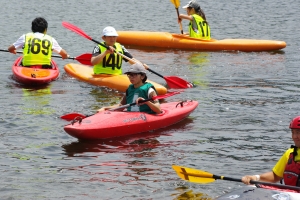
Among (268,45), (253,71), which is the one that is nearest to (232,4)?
(268,45)

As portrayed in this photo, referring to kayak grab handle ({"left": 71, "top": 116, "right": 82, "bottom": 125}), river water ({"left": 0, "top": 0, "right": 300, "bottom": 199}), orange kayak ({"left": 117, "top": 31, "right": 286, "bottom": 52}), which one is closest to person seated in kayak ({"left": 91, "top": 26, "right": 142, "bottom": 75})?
river water ({"left": 0, "top": 0, "right": 300, "bottom": 199})

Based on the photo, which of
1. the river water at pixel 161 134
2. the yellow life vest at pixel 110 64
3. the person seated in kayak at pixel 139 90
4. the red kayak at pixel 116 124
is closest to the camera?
the river water at pixel 161 134

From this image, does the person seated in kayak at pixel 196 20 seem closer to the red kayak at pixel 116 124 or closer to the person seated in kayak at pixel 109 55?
the person seated in kayak at pixel 109 55

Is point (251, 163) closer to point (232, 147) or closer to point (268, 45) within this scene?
point (232, 147)

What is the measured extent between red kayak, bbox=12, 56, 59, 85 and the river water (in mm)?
141

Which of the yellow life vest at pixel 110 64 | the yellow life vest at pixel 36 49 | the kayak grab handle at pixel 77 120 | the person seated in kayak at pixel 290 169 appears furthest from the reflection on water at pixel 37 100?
the person seated in kayak at pixel 290 169

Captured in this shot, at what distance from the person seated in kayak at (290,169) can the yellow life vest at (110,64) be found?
20.1 feet

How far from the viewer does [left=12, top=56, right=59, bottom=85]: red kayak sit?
12.3 m

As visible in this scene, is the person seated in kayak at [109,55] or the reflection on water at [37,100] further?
the person seated in kayak at [109,55]

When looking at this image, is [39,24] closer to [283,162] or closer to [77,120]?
[77,120]

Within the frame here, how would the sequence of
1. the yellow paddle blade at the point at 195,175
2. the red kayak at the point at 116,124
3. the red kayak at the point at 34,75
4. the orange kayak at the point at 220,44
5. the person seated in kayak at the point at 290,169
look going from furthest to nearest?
the orange kayak at the point at 220,44
the red kayak at the point at 34,75
the red kayak at the point at 116,124
the yellow paddle blade at the point at 195,175
the person seated in kayak at the point at 290,169

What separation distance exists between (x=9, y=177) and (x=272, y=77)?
752 centimetres

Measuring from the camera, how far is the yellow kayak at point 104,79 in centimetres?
1195

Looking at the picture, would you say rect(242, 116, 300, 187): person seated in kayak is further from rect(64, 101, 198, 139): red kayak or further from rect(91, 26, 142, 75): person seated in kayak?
rect(91, 26, 142, 75): person seated in kayak
